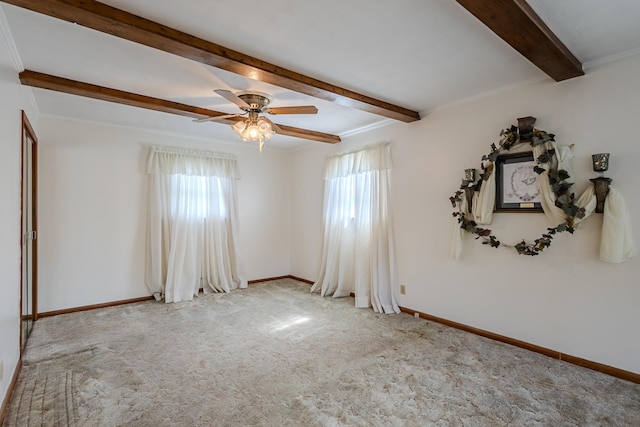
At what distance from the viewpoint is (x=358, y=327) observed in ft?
10.9

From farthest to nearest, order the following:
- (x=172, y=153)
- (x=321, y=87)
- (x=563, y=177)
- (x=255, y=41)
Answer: (x=172, y=153)
(x=321, y=87)
(x=563, y=177)
(x=255, y=41)

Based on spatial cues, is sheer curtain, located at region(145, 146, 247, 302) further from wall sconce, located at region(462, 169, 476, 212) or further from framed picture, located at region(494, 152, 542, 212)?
framed picture, located at region(494, 152, 542, 212)

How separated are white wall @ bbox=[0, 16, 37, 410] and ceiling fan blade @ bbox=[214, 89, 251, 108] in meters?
1.32

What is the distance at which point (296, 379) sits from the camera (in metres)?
2.31

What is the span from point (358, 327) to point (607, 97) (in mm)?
2957

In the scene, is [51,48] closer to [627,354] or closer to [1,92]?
[1,92]

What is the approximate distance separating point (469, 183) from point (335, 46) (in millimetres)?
1923

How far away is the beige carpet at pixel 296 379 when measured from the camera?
189 cm

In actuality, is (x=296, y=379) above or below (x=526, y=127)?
below

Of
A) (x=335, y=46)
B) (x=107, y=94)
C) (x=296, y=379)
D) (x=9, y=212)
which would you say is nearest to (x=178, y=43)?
(x=335, y=46)

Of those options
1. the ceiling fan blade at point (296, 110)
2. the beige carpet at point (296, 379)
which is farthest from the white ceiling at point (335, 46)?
the beige carpet at point (296, 379)

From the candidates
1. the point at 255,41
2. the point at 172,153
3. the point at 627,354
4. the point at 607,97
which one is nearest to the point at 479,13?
the point at 255,41

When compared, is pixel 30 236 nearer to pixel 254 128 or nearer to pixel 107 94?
pixel 107 94

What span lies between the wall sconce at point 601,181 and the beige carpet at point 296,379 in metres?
1.32
